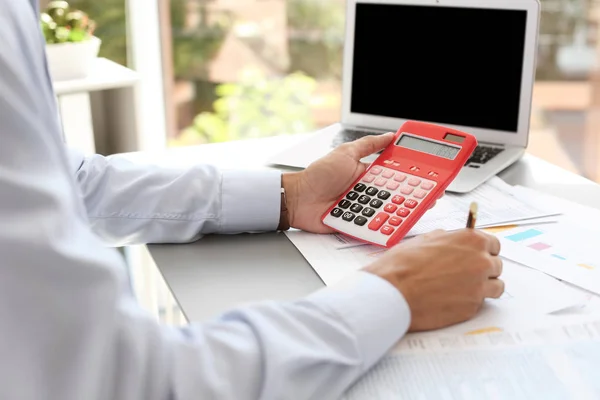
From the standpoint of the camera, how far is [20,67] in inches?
20.5

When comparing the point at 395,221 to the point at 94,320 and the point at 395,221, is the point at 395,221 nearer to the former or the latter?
the point at 395,221

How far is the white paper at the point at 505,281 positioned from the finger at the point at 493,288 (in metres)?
0.01

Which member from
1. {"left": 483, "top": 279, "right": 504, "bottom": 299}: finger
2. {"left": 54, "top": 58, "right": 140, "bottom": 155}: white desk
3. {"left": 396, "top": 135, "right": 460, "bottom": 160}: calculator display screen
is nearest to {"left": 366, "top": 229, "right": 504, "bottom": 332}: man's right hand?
{"left": 483, "top": 279, "right": 504, "bottom": 299}: finger

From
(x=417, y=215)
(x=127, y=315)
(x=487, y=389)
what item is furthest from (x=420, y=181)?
(x=127, y=315)

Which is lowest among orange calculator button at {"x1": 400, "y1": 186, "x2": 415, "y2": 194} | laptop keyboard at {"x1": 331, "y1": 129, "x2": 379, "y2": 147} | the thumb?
laptop keyboard at {"x1": 331, "y1": 129, "x2": 379, "y2": 147}

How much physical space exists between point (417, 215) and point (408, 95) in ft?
1.46

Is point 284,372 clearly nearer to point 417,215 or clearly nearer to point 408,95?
point 417,215

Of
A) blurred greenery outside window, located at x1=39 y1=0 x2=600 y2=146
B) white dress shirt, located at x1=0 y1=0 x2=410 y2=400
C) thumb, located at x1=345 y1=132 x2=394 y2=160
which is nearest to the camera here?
white dress shirt, located at x1=0 y1=0 x2=410 y2=400

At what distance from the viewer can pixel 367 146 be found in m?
0.97

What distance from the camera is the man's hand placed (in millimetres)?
919

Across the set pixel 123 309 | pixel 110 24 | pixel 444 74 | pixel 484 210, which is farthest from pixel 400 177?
pixel 110 24

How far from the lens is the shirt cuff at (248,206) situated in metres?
0.90

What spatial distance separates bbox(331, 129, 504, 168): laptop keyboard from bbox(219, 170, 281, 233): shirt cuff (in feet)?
1.10

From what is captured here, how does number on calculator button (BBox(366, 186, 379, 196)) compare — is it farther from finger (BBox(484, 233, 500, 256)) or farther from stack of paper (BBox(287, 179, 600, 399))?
finger (BBox(484, 233, 500, 256))
